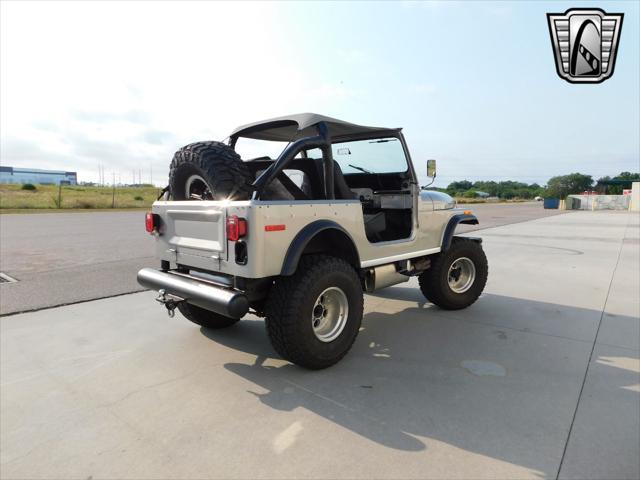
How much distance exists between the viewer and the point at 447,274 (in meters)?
4.70

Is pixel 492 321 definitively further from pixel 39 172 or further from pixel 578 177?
pixel 39 172

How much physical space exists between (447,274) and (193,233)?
2855mm

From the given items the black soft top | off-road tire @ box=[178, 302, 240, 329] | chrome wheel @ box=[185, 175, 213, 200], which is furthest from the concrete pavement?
the black soft top

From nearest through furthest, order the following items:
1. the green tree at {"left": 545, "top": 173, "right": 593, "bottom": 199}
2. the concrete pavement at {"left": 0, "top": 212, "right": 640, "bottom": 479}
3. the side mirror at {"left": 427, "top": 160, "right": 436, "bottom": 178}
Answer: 1. the concrete pavement at {"left": 0, "top": 212, "right": 640, "bottom": 479}
2. the side mirror at {"left": 427, "top": 160, "right": 436, "bottom": 178}
3. the green tree at {"left": 545, "top": 173, "right": 593, "bottom": 199}

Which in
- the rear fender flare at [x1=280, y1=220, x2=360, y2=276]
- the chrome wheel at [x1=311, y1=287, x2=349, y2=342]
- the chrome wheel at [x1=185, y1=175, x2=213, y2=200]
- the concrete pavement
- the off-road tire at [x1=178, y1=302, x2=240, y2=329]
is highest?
the chrome wheel at [x1=185, y1=175, x2=213, y2=200]

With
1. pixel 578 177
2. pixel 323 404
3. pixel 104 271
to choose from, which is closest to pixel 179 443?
pixel 323 404

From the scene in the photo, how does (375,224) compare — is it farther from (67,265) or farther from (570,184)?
(570,184)

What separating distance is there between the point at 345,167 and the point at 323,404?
2.85 m

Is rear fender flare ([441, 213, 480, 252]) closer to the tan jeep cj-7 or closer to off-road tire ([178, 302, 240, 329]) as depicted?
the tan jeep cj-7

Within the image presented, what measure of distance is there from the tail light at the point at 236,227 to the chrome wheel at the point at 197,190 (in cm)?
78

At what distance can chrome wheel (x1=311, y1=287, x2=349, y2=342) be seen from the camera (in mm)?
3336

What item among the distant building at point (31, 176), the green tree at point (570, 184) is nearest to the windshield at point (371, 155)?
the green tree at point (570, 184)

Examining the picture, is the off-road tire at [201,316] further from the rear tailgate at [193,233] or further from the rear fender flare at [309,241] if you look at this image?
the rear fender flare at [309,241]

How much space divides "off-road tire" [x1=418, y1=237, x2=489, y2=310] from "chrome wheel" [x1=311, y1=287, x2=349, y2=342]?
166 centimetres
